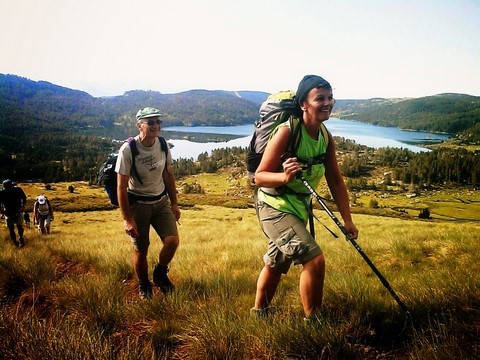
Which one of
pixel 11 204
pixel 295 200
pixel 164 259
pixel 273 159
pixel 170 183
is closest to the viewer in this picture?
pixel 273 159

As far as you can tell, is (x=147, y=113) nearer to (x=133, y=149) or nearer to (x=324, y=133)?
(x=133, y=149)

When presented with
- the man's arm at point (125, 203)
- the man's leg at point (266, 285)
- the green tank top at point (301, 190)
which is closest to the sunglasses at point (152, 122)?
the man's arm at point (125, 203)

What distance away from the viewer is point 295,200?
297 cm

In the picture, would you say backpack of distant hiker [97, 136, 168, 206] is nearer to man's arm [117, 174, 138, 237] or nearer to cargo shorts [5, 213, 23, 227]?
A: man's arm [117, 174, 138, 237]

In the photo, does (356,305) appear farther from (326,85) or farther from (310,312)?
(326,85)

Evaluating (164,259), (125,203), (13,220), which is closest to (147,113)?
(125,203)

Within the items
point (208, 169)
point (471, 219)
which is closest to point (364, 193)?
point (471, 219)

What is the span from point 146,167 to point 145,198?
1.39ft

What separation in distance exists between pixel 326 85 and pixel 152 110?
100.0 inches

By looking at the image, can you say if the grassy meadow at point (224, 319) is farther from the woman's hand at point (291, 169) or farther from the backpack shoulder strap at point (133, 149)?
the backpack shoulder strap at point (133, 149)

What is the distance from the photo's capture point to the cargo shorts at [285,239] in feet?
8.91

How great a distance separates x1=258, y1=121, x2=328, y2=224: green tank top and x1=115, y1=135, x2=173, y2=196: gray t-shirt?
1.97m

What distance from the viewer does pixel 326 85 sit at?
2855 mm

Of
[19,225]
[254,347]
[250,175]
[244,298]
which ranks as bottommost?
[19,225]
